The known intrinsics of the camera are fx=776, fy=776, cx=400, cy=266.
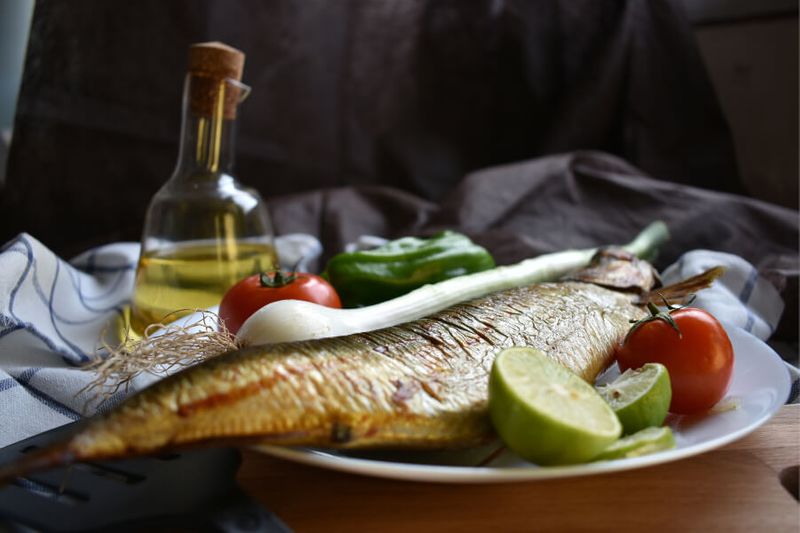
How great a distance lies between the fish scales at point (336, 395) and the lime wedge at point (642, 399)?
0.38 ft

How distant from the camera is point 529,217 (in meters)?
2.26

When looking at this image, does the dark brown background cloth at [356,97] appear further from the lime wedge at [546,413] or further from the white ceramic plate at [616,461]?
the lime wedge at [546,413]

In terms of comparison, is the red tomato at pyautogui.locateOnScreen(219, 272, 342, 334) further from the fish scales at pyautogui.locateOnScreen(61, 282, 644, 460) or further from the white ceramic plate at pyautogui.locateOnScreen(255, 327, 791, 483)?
the white ceramic plate at pyautogui.locateOnScreen(255, 327, 791, 483)

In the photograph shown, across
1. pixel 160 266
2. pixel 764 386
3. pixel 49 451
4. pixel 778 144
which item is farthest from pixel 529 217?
pixel 49 451

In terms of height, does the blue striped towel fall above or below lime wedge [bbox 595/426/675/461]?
below

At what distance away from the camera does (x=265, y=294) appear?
49.6 inches

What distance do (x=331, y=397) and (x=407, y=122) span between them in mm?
2130

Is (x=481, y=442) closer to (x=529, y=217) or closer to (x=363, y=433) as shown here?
(x=363, y=433)

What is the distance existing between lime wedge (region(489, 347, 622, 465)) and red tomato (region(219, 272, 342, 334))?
21.2 inches

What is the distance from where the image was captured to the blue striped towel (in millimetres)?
1108

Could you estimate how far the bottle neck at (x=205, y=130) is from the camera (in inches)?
57.2

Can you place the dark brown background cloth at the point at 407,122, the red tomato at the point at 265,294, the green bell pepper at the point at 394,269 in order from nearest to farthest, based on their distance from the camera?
the red tomato at the point at 265,294
the green bell pepper at the point at 394,269
the dark brown background cloth at the point at 407,122

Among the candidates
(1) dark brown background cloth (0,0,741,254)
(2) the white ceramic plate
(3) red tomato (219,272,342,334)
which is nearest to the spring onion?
(3) red tomato (219,272,342,334)

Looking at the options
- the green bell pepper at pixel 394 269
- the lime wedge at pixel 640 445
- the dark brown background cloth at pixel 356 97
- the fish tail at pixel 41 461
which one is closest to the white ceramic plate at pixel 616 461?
the lime wedge at pixel 640 445
